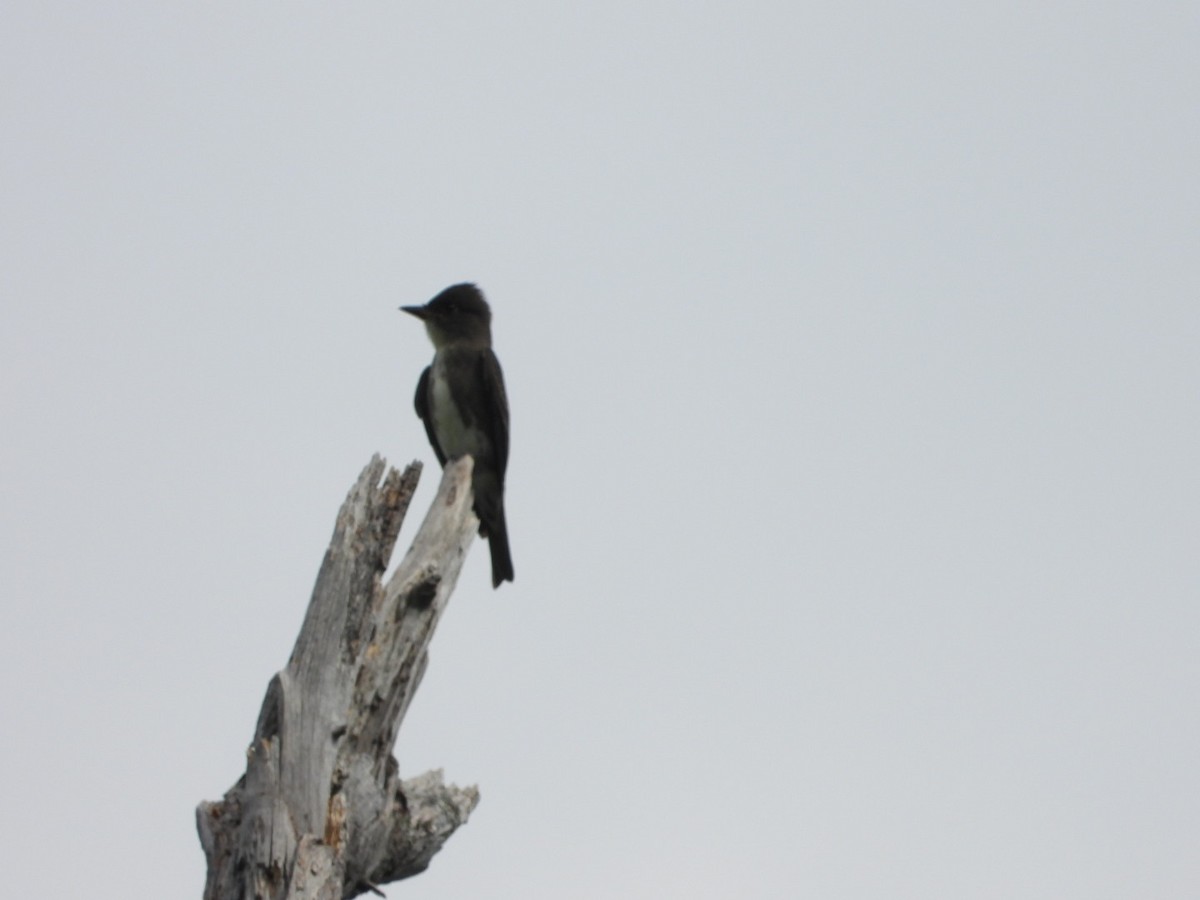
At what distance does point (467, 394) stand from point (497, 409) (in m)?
0.22

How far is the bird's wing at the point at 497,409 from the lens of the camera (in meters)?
10.3

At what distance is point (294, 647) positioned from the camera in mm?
6312

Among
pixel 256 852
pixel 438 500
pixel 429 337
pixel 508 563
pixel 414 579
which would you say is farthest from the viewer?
pixel 429 337

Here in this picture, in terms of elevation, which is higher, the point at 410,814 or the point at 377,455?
the point at 377,455

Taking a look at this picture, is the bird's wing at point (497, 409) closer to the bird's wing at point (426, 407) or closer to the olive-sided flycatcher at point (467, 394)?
the olive-sided flycatcher at point (467, 394)

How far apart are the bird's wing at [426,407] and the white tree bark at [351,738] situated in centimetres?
329

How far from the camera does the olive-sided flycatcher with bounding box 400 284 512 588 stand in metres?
10.2

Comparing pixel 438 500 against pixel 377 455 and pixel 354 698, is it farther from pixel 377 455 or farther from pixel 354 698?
pixel 354 698

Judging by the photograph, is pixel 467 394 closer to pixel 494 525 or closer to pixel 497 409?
pixel 497 409

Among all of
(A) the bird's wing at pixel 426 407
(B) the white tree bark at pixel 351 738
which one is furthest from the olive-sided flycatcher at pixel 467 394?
(B) the white tree bark at pixel 351 738

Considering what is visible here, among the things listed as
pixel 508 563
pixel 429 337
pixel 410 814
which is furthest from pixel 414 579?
pixel 429 337

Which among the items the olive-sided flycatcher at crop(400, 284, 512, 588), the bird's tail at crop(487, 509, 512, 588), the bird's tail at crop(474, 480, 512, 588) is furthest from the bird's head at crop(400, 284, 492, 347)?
the bird's tail at crop(487, 509, 512, 588)

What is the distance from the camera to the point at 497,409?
10266mm

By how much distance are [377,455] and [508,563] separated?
117 inches
